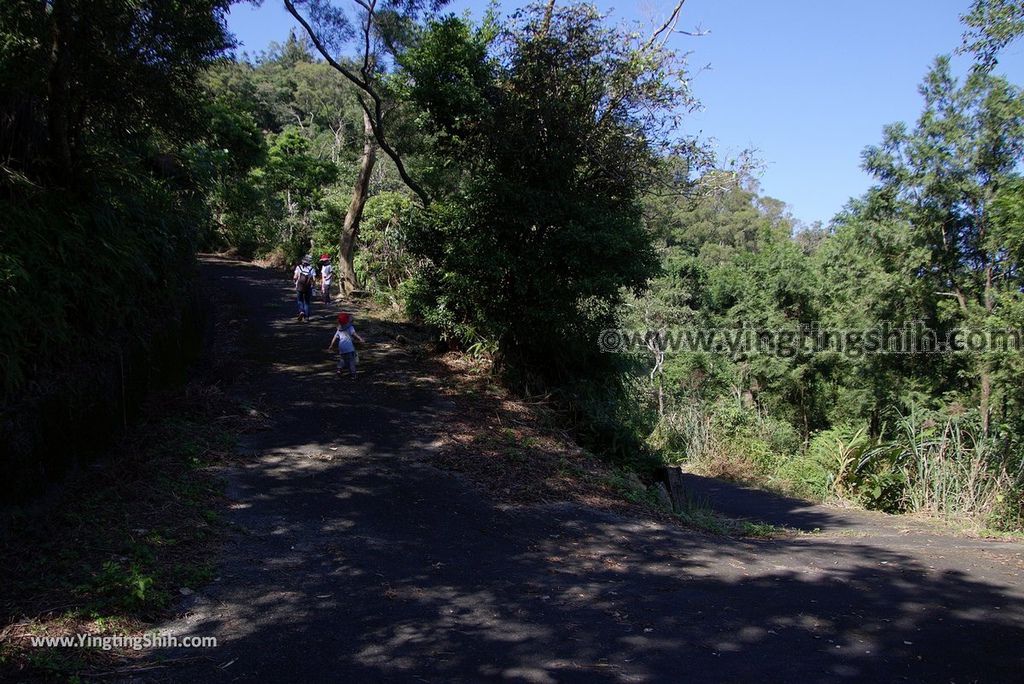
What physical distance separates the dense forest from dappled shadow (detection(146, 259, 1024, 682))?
2.16 meters

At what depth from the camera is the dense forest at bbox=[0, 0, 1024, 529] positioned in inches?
284

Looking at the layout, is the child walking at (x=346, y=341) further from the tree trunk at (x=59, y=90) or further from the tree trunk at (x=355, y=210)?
the tree trunk at (x=355, y=210)

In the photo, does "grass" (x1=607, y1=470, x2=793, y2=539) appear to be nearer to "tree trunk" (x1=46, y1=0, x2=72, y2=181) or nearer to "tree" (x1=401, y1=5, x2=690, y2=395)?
"tree" (x1=401, y1=5, x2=690, y2=395)

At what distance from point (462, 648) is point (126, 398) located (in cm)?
517

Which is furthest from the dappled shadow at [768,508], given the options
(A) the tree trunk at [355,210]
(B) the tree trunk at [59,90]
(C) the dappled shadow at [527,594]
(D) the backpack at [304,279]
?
(A) the tree trunk at [355,210]

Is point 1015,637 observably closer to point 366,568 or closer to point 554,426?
point 366,568

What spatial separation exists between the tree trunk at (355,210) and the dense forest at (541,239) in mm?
88

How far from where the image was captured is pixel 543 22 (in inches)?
457

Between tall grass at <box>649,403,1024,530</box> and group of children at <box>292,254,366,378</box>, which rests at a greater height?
group of children at <box>292,254,366,378</box>

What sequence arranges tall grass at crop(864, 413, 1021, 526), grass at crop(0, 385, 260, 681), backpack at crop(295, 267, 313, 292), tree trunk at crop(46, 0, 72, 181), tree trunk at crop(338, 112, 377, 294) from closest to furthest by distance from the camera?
1. grass at crop(0, 385, 260, 681)
2. tree trunk at crop(46, 0, 72, 181)
3. tall grass at crop(864, 413, 1021, 526)
4. backpack at crop(295, 267, 313, 292)
5. tree trunk at crop(338, 112, 377, 294)

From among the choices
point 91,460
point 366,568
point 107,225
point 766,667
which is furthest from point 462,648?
point 107,225

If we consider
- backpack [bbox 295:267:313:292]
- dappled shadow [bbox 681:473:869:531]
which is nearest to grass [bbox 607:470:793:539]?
dappled shadow [bbox 681:473:869:531]

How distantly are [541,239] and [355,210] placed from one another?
8.84m

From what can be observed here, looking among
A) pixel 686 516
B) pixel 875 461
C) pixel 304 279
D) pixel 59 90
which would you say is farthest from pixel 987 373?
pixel 59 90
